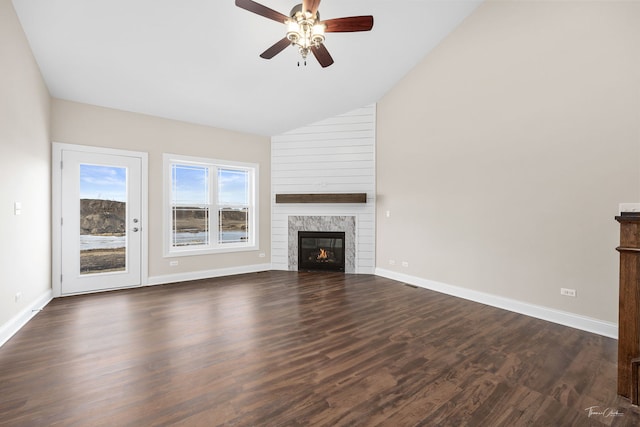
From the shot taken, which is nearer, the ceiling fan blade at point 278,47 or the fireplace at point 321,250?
the ceiling fan blade at point 278,47

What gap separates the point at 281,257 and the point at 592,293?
469 cm

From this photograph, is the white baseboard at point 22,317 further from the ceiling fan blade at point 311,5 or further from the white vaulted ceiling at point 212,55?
the ceiling fan blade at point 311,5

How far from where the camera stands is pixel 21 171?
A: 283 centimetres

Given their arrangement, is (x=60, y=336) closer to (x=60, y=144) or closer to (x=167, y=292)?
(x=167, y=292)

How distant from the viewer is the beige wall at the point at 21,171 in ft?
8.05

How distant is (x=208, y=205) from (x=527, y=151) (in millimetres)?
5044

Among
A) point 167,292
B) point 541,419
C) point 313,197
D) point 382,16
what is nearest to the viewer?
point 541,419

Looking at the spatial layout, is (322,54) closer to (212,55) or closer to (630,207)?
(212,55)

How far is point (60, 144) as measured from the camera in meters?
3.82

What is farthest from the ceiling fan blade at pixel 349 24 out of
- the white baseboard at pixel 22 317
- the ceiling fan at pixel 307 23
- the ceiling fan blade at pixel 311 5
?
the white baseboard at pixel 22 317

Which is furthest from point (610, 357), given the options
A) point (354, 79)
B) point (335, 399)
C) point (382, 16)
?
point (354, 79)

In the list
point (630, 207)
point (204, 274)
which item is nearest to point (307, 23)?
point (630, 207)

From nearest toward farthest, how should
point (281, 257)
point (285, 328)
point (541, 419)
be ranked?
1. point (541, 419)
2. point (285, 328)
3. point (281, 257)

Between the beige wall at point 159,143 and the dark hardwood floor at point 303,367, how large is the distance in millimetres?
1386
